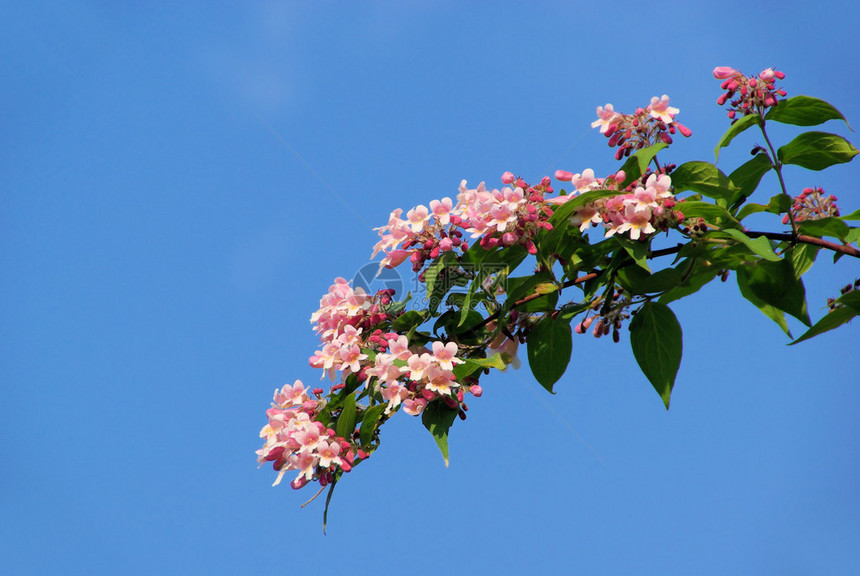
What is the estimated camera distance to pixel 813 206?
102 inches

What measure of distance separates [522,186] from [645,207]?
1.51 ft

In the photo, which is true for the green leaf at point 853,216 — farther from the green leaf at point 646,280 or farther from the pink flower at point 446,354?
the pink flower at point 446,354

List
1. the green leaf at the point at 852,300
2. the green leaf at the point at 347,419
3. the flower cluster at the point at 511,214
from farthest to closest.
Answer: the green leaf at the point at 347,419
the flower cluster at the point at 511,214
the green leaf at the point at 852,300

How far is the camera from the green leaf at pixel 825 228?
8.11 feet

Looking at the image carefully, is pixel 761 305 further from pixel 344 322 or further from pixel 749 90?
pixel 344 322

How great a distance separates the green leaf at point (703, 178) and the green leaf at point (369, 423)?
139cm

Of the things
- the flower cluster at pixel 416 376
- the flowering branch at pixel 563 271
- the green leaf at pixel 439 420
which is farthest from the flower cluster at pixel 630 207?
the green leaf at pixel 439 420

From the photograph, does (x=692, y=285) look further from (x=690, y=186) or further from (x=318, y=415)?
(x=318, y=415)

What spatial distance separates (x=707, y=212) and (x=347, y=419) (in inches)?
60.8

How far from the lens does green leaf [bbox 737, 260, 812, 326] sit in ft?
8.48

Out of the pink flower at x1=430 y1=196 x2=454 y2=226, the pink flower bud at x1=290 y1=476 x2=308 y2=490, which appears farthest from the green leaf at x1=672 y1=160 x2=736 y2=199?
the pink flower bud at x1=290 y1=476 x2=308 y2=490

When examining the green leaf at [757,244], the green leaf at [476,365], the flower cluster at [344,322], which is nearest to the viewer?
the green leaf at [757,244]

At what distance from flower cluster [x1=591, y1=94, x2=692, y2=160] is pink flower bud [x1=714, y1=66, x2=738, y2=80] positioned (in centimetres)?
20

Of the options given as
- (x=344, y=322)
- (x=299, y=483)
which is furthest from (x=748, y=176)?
(x=299, y=483)
